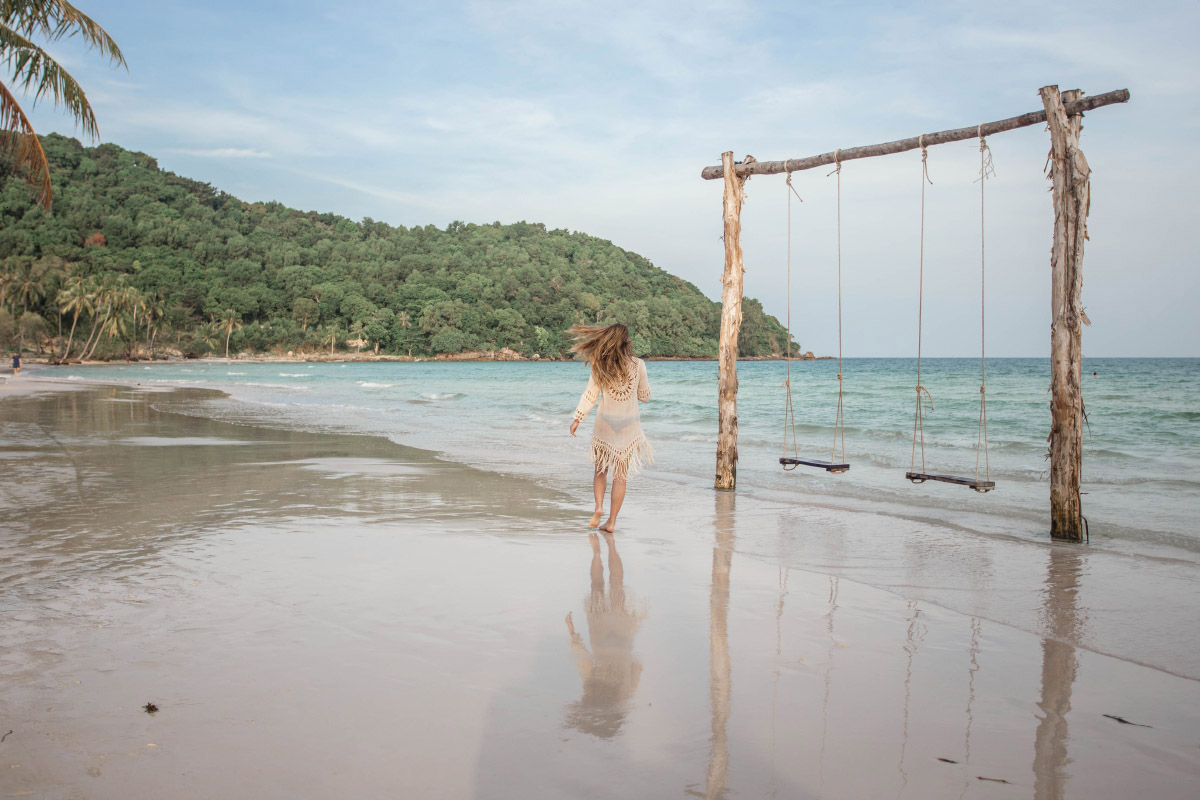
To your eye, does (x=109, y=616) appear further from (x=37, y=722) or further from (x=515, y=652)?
(x=515, y=652)

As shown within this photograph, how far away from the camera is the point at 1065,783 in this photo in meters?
2.74

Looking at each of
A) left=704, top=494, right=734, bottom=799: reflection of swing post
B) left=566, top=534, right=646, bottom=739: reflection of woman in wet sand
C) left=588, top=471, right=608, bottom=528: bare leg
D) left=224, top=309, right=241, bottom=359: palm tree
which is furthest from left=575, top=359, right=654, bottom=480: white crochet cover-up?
left=224, top=309, right=241, bottom=359: palm tree

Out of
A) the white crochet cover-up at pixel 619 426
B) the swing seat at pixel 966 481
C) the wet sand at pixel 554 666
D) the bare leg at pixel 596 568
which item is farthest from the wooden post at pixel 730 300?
the bare leg at pixel 596 568

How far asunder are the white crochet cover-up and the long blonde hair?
2.8 inches

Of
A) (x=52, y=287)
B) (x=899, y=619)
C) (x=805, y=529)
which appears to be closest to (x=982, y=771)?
(x=899, y=619)

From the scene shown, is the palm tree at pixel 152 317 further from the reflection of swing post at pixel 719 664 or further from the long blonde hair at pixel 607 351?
the reflection of swing post at pixel 719 664

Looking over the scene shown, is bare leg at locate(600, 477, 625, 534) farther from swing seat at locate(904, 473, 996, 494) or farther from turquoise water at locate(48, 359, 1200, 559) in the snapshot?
swing seat at locate(904, 473, 996, 494)

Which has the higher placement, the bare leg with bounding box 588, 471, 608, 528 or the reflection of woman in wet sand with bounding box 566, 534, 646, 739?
the bare leg with bounding box 588, 471, 608, 528

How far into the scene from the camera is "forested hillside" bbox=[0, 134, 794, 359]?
92125mm

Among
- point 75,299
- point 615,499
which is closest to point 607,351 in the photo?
point 615,499

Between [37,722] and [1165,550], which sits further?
[1165,550]

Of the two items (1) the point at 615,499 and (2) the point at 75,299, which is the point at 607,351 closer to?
(1) the point at 615,499

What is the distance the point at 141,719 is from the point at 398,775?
3.74 feet

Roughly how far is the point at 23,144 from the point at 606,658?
14.3 metres
